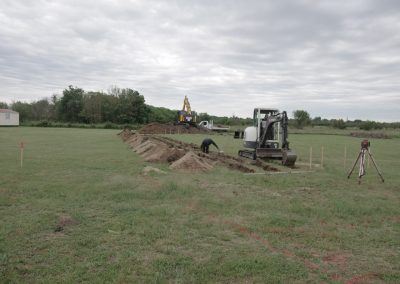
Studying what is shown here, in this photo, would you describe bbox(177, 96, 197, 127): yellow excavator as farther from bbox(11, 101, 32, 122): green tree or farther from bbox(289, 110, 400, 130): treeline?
bbox(11, 101, 32, 122): green tree

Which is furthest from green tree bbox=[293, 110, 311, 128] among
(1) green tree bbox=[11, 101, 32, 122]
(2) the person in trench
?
(2) the person in trench

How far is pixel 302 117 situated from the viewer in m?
90.5

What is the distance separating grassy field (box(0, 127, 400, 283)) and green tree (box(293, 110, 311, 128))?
7893 centimetres

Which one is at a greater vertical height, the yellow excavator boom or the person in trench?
the yellow excavator boom

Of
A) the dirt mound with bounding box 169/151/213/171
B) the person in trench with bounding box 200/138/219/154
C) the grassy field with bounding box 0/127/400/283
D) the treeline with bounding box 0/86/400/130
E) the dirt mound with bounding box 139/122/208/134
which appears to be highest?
the treeline with bounding box 0/86/400/130

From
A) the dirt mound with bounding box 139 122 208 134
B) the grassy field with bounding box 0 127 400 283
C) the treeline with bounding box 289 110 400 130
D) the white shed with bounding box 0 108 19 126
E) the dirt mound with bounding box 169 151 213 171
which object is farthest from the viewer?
the treeline with bounding box 289 110 400 130

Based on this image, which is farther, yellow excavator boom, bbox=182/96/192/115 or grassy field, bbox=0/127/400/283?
yellow excavator boom, bbox=182/96/192/115

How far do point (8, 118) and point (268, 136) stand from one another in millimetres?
63935

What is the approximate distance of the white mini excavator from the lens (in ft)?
60.2

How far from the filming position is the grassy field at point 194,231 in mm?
4906

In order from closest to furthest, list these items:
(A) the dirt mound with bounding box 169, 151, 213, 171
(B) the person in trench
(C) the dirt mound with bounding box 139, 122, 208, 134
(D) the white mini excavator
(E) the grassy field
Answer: (E) the grassy field, (A) the dirt mound with bounding box 169, 151, 213, 171, (D) the white mini excavator, (B) the person in trench, (C) the dirt mound with bounding box 139, 122, 208, 134

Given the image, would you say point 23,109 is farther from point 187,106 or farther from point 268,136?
point 268,136

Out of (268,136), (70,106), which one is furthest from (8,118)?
(268,136)

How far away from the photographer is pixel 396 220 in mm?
7812
